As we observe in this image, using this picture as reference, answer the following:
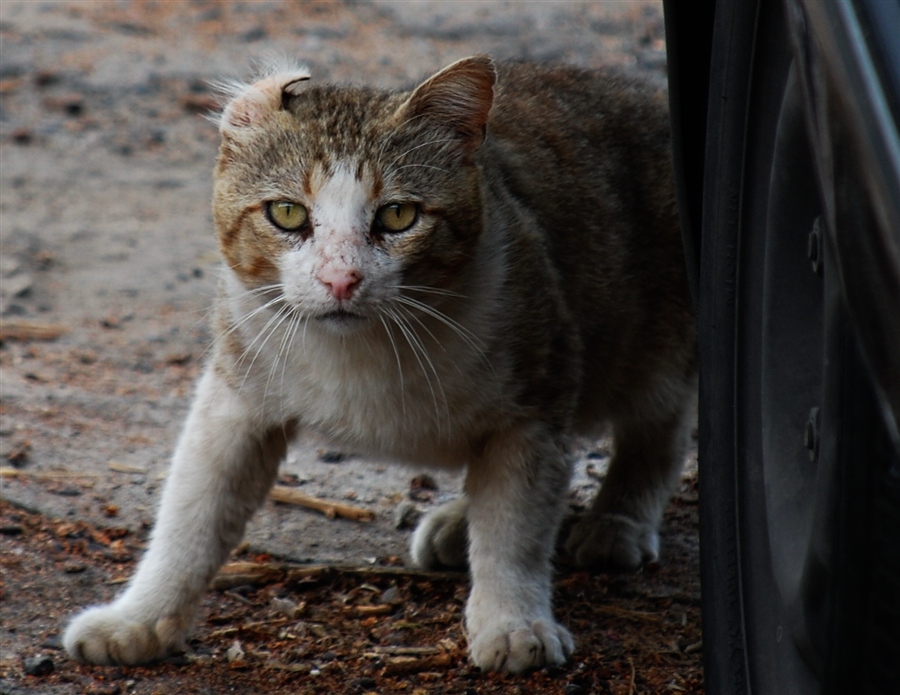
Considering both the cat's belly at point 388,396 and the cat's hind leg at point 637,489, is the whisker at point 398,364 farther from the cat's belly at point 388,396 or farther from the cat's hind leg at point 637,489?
the cat's hind leg at point 637,489

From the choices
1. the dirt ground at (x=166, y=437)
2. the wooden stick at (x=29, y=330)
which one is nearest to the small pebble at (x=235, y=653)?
the dirt ground at (x=166, y=437)

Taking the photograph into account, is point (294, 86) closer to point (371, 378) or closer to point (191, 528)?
point (371, 378)

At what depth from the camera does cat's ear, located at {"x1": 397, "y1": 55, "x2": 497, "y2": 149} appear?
2973 millimetres

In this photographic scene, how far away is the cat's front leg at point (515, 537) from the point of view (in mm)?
2994

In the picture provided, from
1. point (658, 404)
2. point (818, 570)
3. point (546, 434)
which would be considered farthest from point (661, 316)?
point (818, 570)

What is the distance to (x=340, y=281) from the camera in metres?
2.72

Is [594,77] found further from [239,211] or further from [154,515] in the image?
[154,515]

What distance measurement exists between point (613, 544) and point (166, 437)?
66.8 inches

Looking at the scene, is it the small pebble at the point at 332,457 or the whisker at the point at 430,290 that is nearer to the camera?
the whisker at the point at 430,290

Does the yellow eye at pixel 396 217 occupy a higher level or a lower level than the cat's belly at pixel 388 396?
higher

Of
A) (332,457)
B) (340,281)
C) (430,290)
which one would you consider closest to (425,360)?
(430,290)

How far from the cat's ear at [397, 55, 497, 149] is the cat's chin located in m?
0.54

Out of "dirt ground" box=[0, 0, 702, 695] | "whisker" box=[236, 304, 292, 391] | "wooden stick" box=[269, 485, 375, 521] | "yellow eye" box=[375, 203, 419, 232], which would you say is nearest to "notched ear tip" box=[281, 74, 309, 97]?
"yellow eye" box=[375, 203, 419, 232]

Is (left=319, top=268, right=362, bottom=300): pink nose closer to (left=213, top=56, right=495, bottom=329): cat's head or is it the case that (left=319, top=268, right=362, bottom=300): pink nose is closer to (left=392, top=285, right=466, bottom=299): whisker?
(left=213, top=56, right=495, bottom=329): cat's head
